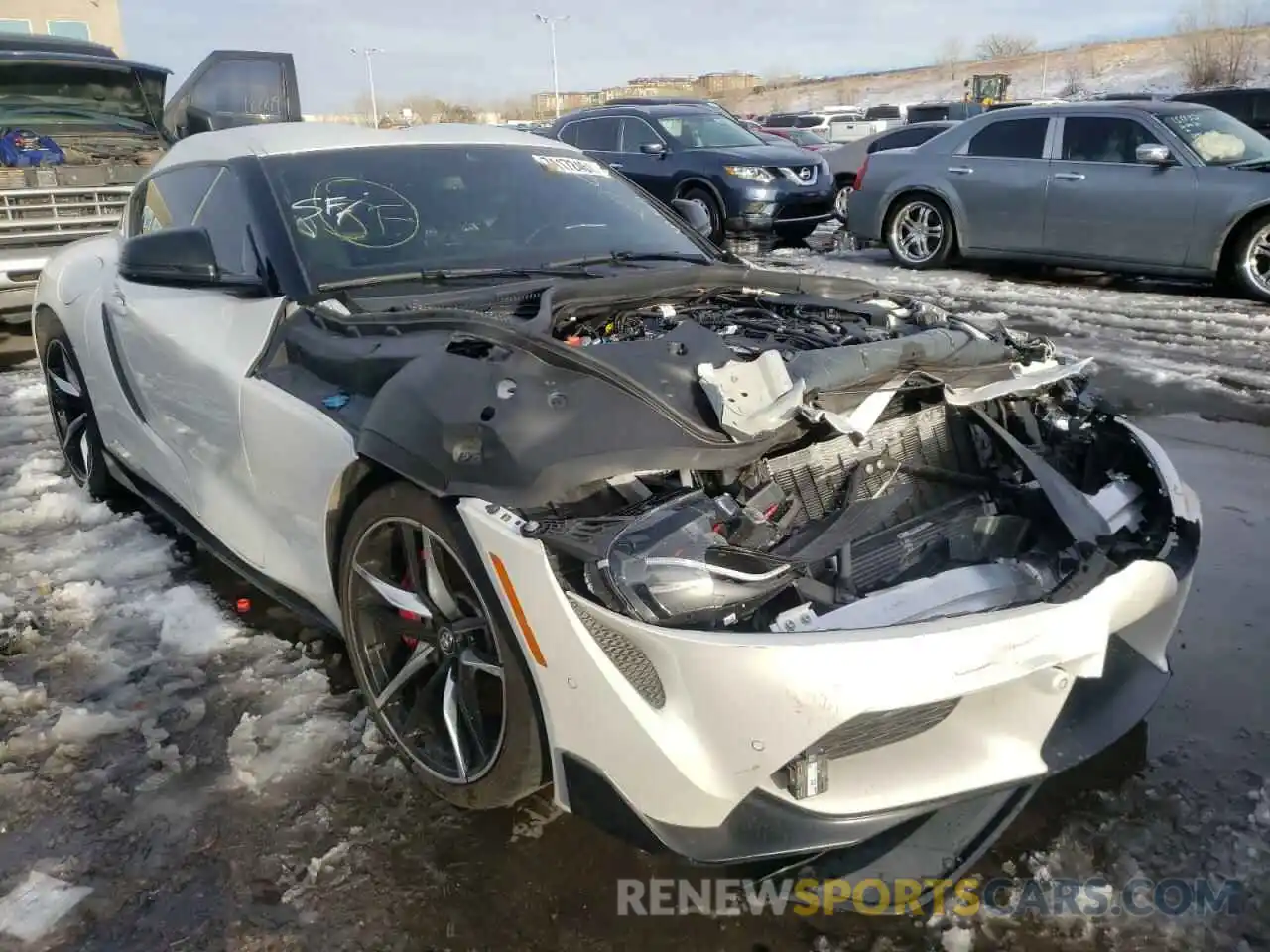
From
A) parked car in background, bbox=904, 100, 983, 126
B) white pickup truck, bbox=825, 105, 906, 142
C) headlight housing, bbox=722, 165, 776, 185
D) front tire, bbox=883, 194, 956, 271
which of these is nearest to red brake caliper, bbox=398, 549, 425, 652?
front tire, bbox=883, 194, 956, 271

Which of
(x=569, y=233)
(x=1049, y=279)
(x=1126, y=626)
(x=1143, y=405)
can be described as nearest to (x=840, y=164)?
(x=1049, y=279)

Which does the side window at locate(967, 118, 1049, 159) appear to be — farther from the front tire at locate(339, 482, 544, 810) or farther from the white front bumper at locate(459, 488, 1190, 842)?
the front tire at locate(339, 482, 544, 810)

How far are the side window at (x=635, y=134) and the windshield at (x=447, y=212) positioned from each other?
8.88m

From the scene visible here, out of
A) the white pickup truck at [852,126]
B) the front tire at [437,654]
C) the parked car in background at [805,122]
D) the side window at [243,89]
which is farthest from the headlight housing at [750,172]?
the parked car in background at [805,122]

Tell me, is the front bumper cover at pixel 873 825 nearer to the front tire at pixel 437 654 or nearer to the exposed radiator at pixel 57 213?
the front tire at pixel 437 654

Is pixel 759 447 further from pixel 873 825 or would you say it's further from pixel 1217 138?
pixel 1217 138

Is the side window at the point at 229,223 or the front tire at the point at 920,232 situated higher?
the side window at the point at 229,223

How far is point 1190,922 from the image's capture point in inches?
85.0

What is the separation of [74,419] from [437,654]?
122 inches

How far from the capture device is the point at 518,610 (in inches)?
83.4

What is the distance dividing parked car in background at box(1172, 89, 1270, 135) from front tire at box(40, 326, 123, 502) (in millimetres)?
14610

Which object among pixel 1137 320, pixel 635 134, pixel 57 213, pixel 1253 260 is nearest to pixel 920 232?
pixel 1137 320

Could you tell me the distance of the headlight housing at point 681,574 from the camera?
1.99m

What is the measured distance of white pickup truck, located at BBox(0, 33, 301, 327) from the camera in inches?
289
